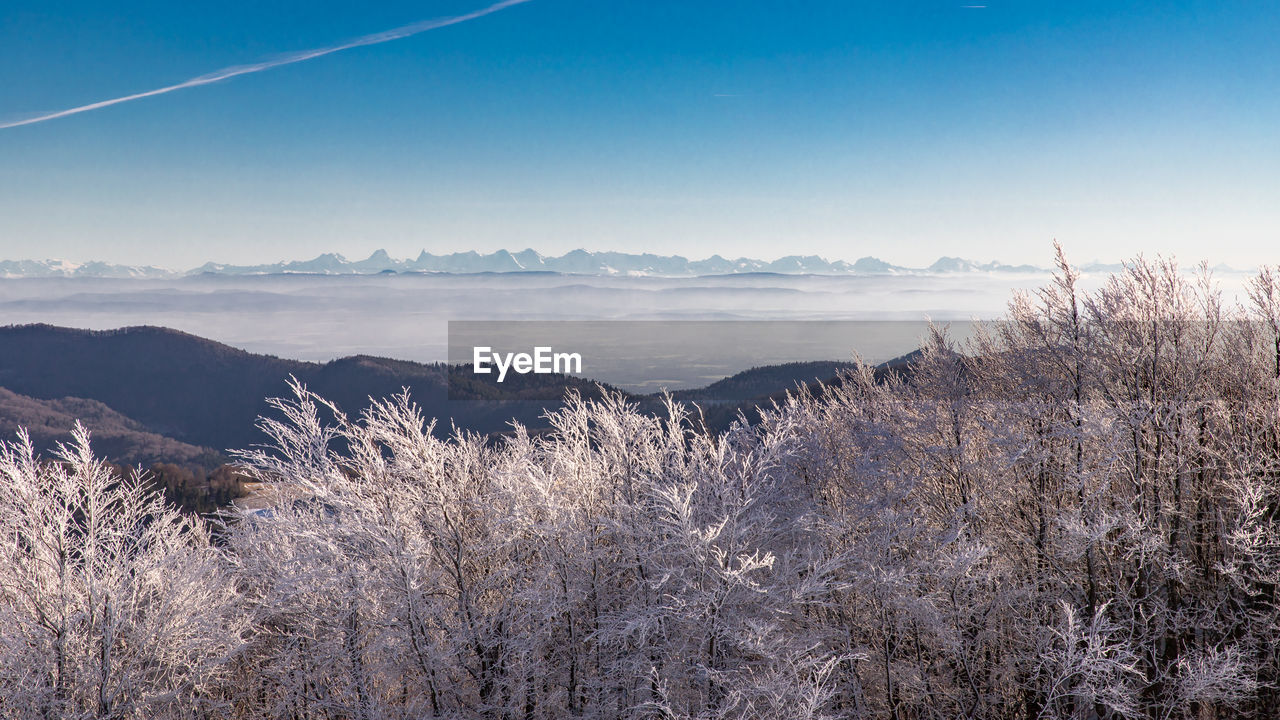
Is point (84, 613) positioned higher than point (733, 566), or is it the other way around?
point (733, 566)

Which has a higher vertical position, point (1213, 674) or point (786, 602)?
point (786, 602)

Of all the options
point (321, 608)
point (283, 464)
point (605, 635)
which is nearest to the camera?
point (605, 635)

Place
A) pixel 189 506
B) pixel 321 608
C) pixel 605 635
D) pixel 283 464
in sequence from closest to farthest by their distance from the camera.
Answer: pixel 605 635 < pixel 283 464 < pixel 321 608 < pixel 189 506

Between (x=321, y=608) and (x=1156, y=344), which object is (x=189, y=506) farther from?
(x=1156, y=344)

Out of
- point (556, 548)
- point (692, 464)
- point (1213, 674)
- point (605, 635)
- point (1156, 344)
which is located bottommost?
point (1213, 674)

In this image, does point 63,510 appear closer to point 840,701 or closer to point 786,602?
point 786,602

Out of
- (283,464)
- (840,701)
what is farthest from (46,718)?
(840,701)

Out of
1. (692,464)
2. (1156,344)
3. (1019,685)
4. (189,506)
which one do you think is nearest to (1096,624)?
(1019,685)

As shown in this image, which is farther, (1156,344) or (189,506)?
(189,506)
